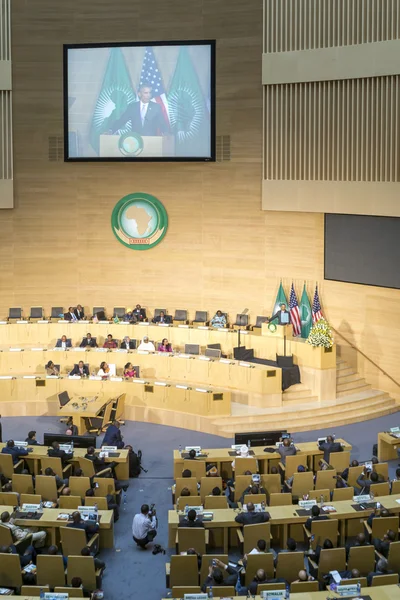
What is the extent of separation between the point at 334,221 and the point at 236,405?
5.81 m

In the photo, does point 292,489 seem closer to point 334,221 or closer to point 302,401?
point 302,401

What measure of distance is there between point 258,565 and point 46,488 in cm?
439

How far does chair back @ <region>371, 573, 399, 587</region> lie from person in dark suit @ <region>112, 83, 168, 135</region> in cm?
1624

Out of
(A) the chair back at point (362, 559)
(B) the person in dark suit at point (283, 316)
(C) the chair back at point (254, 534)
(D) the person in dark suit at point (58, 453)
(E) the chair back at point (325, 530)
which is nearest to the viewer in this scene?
(A) the chair back at point (362, 559)

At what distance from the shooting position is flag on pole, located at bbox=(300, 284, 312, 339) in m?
25.0

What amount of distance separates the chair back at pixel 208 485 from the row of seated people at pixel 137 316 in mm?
9945

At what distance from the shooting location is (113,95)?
2562 centimetres

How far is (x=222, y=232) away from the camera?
26.1 metres

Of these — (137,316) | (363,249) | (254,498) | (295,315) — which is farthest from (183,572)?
(137,316)

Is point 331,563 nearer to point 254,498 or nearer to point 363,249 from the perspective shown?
point 254,498

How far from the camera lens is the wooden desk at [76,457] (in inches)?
677

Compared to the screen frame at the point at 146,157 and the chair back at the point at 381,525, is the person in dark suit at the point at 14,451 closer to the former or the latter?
the chair back at the point at 381,525

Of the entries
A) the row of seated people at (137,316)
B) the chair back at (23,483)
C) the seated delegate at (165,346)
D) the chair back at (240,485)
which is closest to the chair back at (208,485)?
the chair back at (240,485)

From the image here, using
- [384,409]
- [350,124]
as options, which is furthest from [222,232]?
[384,409]
